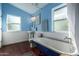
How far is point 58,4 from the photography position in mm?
1259

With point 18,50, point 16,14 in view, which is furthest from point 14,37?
point 16,14

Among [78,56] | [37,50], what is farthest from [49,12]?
[78,56]

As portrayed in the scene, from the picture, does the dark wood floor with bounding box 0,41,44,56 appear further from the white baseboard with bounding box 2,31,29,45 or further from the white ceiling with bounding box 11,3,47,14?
the white ceiling with bounding box 11,3,47,14

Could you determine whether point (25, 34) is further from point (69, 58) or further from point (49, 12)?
point (69, 58)

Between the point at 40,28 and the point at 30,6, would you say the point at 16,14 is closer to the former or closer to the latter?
the point at 30,6

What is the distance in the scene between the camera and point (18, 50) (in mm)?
1304

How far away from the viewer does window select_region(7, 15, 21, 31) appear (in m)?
1.27

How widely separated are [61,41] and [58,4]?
1.36 ft

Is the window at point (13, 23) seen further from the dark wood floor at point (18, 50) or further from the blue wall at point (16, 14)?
the dark wood floor at point (18, 50)

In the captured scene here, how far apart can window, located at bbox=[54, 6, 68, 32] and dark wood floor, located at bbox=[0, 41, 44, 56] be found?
1.13 feet

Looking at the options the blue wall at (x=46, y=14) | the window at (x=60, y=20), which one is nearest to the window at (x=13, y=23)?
the blue wall at (x=46, y=14)

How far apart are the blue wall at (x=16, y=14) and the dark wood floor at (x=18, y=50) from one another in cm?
18

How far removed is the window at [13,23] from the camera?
1274mm

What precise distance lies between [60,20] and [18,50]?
59cm
